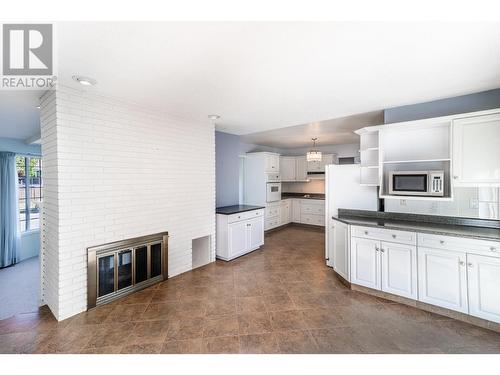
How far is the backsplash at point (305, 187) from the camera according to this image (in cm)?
744

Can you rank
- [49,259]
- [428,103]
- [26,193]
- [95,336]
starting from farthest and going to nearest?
[26,193]
[428,103]
[49,259]
[95,336]

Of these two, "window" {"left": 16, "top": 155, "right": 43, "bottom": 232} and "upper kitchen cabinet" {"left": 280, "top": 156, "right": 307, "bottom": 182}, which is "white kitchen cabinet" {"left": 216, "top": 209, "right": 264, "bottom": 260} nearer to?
"upper kitchen cabinet" {"left": 280, "top": 156, "right": 307, "bottom": 182}

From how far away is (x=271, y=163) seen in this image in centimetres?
642

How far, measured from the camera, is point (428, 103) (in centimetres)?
304

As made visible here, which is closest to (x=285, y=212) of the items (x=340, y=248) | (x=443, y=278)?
(x=340, y=248)

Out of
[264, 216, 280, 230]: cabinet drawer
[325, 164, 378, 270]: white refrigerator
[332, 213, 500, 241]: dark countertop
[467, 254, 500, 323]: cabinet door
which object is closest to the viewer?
[467, 254, 500, 323]: cabinet door

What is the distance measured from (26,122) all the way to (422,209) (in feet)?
21.0

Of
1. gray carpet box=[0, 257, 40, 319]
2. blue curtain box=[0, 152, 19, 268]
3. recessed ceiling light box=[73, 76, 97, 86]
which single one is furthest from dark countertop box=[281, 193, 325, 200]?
blue curtain box=[0, 152, 19, 268]

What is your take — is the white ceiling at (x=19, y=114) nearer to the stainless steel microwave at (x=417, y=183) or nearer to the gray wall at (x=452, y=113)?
the stainless steel microwave at (x=417, y=183)

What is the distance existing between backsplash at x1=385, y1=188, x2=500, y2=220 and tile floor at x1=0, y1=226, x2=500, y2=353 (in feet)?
4.30

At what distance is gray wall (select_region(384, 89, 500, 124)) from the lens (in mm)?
2674

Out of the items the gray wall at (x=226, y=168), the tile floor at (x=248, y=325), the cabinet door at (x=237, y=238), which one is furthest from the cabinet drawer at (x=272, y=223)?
the tile floor at (x=248, y=325)
